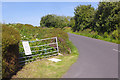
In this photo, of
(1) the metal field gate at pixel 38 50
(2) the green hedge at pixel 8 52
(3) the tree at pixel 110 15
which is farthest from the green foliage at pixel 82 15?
(2) the green hedge at pixel 8 52

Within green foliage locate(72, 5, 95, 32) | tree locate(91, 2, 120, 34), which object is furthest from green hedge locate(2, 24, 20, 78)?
green foliage locate(72, 5, 95, 32)

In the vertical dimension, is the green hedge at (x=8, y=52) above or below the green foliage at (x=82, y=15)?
below

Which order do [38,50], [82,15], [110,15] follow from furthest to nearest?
[82,15] < [110,15] < [38,50]

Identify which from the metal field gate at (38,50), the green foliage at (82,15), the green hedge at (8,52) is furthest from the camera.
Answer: the green foliage at (82,15)

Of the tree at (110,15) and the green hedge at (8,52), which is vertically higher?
the tree at (110,15)

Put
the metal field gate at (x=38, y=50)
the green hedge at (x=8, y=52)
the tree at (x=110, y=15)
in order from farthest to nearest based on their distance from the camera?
the tree at (x=110, y=15) → the metal field gate at (x=38, y=50) → the green hedge at (x=8, y=52)

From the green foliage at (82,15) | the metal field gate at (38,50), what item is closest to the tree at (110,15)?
the green foliage at (82,15)

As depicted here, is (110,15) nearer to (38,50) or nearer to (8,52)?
(38,50)

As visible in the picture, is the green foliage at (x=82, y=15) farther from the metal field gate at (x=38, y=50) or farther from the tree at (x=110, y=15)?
the metal field gate at (x=38, y=50)

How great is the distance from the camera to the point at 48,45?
442 inches

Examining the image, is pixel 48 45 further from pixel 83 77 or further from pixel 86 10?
pixel 86 10

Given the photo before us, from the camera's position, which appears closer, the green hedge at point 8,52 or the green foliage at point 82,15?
the green hedge at point 8,52

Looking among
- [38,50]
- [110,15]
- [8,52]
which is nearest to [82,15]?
[110,15]

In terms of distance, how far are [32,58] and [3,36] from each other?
4.10m
